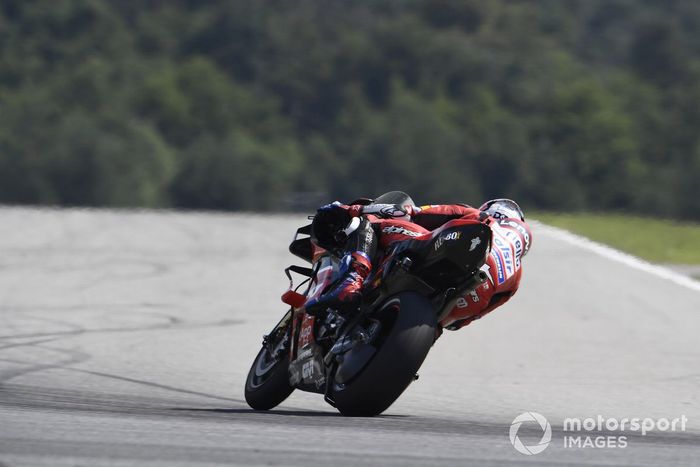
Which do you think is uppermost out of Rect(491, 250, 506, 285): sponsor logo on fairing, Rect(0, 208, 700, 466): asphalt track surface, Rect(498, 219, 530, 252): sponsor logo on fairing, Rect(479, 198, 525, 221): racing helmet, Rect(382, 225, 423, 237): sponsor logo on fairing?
Rect(479, 198, 525, 221): racing helmet

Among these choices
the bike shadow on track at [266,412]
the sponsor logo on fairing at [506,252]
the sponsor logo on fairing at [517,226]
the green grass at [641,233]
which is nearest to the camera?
the bike shadow on track at [266,412]

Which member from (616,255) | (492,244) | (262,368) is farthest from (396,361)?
(616,255)

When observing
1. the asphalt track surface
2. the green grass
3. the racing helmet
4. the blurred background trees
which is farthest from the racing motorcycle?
the blurred background trees

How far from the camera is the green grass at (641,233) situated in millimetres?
17969

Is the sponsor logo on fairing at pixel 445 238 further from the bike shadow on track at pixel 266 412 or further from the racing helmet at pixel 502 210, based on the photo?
the bike shadow on track at pixel 266 412

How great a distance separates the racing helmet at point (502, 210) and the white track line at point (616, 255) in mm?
6353

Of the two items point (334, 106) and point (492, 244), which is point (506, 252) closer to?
point (492, 244)

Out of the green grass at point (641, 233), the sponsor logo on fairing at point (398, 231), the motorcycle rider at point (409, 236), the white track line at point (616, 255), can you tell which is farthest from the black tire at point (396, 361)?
the green grass at point (641, 233)

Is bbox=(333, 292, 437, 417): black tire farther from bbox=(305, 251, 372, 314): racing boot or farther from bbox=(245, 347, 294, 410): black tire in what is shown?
bbox=(245, 347, 294, 410): black tire

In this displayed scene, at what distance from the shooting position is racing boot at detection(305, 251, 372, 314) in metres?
5.98

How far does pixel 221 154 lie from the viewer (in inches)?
2904

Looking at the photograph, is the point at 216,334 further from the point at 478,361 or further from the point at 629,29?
the point at 629,29

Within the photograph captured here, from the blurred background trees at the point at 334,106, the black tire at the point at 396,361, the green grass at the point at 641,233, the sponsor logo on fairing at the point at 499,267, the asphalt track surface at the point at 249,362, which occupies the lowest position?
the blurred background trees at the point at 334,106

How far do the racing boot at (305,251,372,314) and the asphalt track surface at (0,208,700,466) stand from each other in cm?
51
